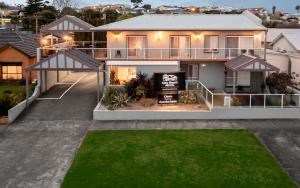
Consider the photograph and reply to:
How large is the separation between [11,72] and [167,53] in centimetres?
1500

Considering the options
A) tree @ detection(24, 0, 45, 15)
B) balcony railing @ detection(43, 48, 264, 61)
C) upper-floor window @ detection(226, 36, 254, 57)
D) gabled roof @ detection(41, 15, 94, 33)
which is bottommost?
balcony railing @ detection(43, 48, 264, 61)

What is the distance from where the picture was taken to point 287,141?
77.6 ft

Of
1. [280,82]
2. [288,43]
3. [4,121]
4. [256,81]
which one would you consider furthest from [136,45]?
[288,43]

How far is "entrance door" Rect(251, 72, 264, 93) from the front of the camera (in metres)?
36.9

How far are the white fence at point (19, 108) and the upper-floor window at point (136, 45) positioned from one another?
28.7ft

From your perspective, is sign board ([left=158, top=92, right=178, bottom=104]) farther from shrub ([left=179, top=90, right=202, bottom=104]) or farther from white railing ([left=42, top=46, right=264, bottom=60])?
white railing ([left=42, top=46, right=264, bottom=60])

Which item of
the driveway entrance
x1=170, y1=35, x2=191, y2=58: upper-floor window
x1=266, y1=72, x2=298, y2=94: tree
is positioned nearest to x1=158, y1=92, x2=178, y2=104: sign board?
the driveway entrance

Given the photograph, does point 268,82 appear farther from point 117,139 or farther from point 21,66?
point 21,66

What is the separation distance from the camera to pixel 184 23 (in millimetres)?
38781

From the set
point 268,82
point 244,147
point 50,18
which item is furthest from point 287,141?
point 50,18

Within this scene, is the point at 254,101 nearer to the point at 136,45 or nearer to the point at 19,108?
the point at 136,45

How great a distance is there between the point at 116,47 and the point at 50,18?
161 ft

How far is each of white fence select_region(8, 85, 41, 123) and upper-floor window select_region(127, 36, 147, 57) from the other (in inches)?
344

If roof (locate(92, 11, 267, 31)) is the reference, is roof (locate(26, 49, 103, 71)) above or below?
below
